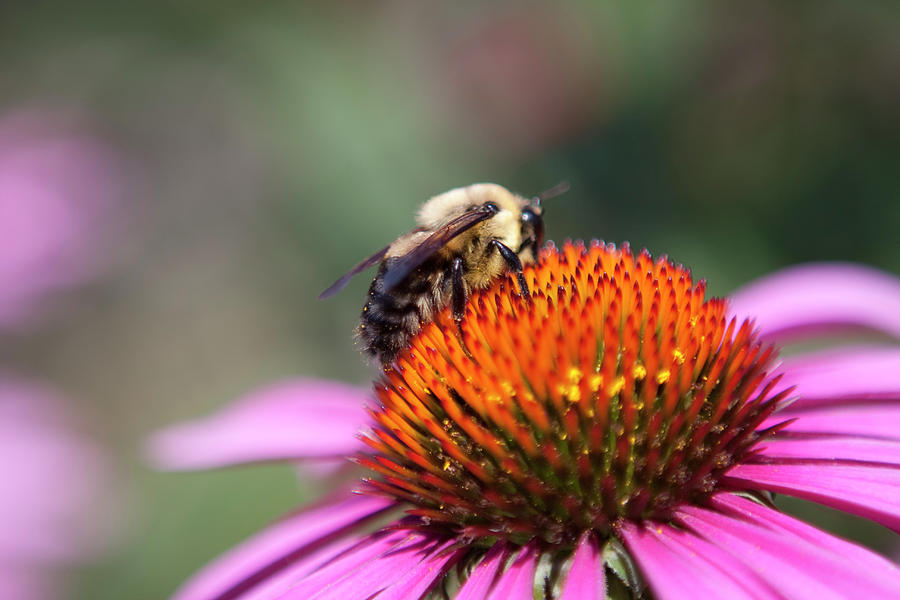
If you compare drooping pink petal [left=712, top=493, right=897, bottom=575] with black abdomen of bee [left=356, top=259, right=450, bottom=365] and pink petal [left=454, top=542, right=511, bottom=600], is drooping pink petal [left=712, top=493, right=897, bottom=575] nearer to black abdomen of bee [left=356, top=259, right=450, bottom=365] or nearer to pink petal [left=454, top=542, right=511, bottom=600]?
pink petal [left=454, top=542, right=511, bottom=600]

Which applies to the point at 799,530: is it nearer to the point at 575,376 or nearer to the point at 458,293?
the point at 575,376

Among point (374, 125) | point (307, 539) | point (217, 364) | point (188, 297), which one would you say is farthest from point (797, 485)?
point (188, 297)

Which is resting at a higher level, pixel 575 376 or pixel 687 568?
pixel 575 376

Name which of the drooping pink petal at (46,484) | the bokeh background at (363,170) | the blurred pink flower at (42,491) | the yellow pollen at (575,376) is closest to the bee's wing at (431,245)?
the yellow pollen at (575,376)

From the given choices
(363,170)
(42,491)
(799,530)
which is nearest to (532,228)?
(799,530)

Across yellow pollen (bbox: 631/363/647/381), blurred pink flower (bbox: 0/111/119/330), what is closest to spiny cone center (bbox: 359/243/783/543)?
yellow pollen (bbox: 631/363/647/381)

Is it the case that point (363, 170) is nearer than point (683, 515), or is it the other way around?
point (683, 515)
